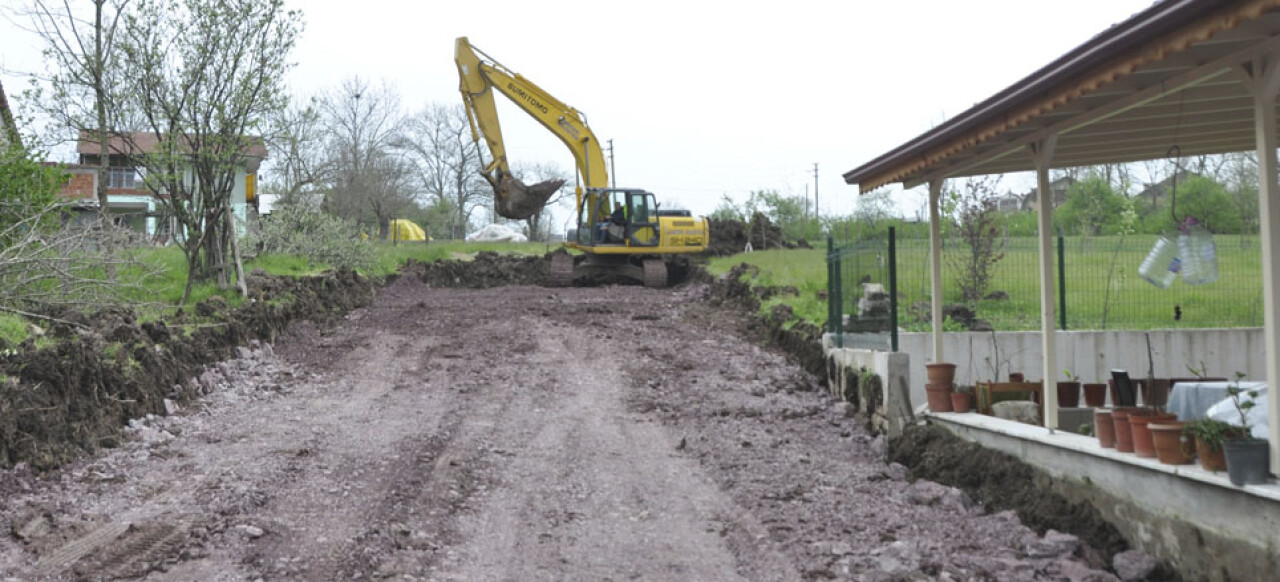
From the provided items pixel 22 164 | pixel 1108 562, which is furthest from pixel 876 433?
pixel 22 164

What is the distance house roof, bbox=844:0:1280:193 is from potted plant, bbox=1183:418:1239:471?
67.6 inches

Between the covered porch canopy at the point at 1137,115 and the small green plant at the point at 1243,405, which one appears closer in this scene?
the covered porch canopy at the point at 1137,115

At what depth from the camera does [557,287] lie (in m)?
25.1

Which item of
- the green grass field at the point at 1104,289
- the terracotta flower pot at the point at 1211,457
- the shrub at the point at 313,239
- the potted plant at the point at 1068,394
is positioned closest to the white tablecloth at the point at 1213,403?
the terracotta flower pot at the point at 1211,457

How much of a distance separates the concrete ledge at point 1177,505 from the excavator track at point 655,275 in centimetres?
1781

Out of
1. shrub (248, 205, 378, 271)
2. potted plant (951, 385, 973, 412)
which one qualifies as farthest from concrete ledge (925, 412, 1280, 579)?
shrub (248, 205, 378, 271)

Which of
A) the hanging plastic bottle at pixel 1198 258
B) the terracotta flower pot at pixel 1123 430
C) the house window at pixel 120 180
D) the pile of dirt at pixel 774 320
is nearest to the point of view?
the terracotta flower pot at pixel 1123 430

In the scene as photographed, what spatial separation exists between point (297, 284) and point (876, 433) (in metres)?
11.0

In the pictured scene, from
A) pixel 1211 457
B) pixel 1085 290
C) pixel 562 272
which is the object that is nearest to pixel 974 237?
pixel 1085 290

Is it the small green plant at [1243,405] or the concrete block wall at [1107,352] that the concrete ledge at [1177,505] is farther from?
the concrete block wall at [1107,352]

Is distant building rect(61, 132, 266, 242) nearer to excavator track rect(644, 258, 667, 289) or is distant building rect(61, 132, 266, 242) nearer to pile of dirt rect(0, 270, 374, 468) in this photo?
pile of dirt rect(0, 270, 374, 468)

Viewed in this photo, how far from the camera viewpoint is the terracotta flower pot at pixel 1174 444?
17.3ft

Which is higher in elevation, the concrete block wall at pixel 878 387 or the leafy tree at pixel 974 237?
the leafy tree at pixel 974 237

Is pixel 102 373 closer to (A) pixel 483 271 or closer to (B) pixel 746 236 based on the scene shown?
(A) pixel 483 271
